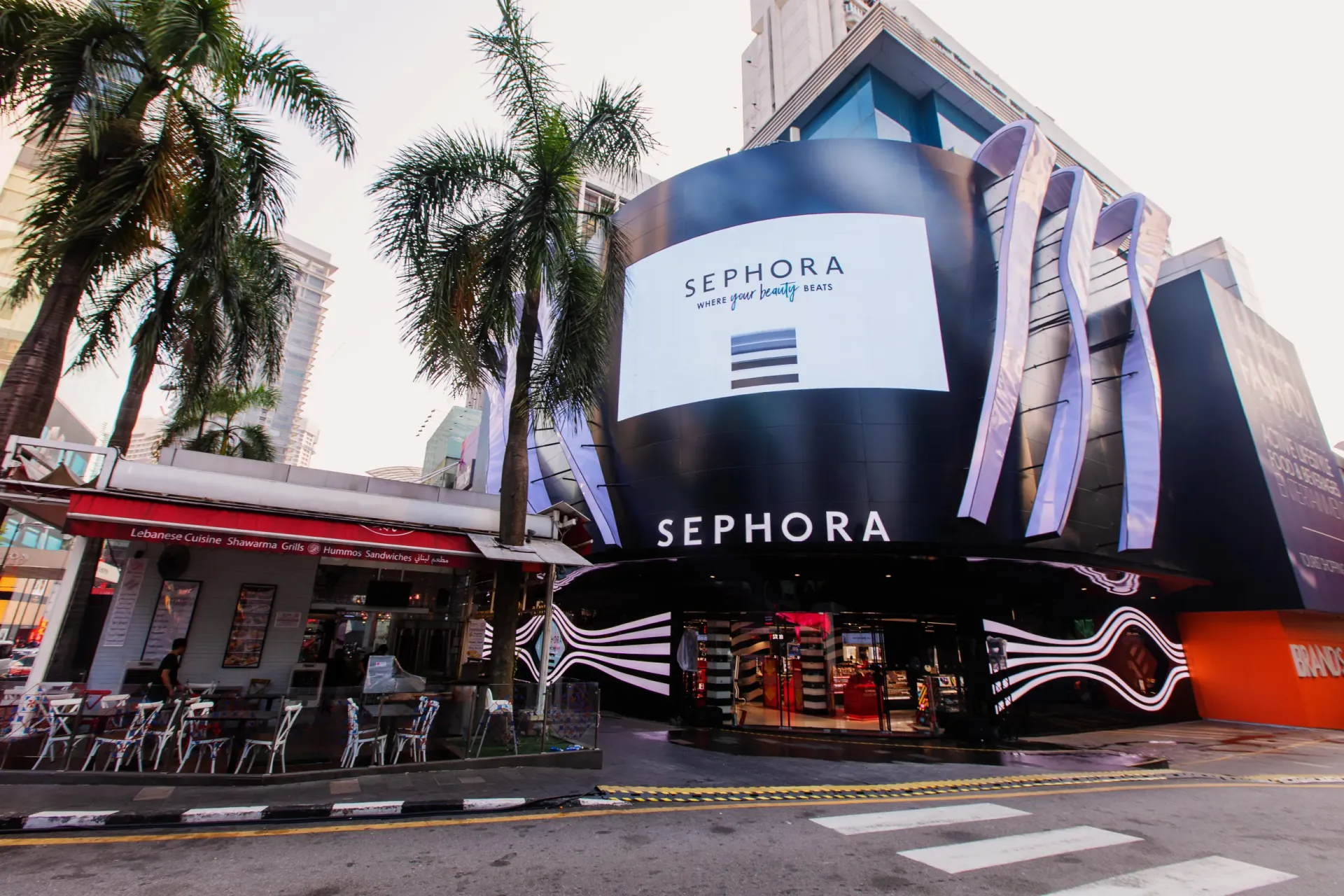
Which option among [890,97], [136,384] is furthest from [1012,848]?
[890,97]

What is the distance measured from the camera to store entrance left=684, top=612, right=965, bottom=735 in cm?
1534

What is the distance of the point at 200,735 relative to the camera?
8234mm

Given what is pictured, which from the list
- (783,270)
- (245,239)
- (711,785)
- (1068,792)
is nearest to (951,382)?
(783,270)

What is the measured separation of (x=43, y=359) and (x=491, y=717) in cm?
778

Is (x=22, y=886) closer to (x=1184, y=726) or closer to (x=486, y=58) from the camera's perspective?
(x=486, y=58)

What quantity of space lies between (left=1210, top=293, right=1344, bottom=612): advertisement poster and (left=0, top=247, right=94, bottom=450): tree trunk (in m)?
31.8

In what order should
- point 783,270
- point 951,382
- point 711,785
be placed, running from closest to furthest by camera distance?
point 711,785 → point 951,382 → point 783,270

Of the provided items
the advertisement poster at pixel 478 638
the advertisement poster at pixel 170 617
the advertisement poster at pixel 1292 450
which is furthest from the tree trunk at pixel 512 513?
the advertisement poster at pixel 1292 450

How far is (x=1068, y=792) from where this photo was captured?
30.7 feet

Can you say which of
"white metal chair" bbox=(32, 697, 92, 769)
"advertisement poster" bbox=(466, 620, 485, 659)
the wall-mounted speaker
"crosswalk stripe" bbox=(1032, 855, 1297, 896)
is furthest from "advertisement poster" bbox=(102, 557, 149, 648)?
"advertisement poster" bbox=(466, 620, 485, 659)

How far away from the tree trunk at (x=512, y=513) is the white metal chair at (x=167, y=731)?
4.28m

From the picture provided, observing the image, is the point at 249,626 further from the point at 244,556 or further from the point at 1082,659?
the point at 1082,659

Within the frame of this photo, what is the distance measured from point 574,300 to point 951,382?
33.5 ft

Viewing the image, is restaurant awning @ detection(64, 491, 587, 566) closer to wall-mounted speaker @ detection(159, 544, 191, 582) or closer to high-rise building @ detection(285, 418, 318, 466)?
wall-mounted speaker @ detection(159, 544, 191, 582)
